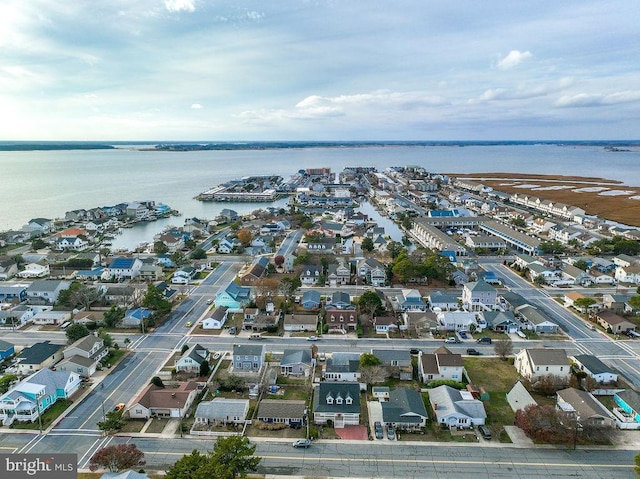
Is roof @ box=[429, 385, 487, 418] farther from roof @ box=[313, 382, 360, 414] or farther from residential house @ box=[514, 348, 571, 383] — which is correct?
residential house @ box=[514, 348, 571, 383]

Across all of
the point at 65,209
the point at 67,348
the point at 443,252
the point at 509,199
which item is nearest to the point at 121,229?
the point at 65,209

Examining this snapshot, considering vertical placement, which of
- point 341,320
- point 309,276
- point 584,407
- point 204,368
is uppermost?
point 309,276

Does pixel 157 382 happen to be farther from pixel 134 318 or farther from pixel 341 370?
pixel 341 370

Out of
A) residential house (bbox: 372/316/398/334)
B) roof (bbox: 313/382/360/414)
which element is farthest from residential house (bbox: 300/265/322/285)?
roof (bbox: 313/382/360/414)

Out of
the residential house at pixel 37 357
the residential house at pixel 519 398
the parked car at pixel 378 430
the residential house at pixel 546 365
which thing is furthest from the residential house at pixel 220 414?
the residential house at pixel 546 365

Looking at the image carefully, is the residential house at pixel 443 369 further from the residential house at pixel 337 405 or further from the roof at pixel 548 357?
the residential house at pixel 337 405

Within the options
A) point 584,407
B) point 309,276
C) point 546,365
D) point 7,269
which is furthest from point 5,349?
point 584,407
